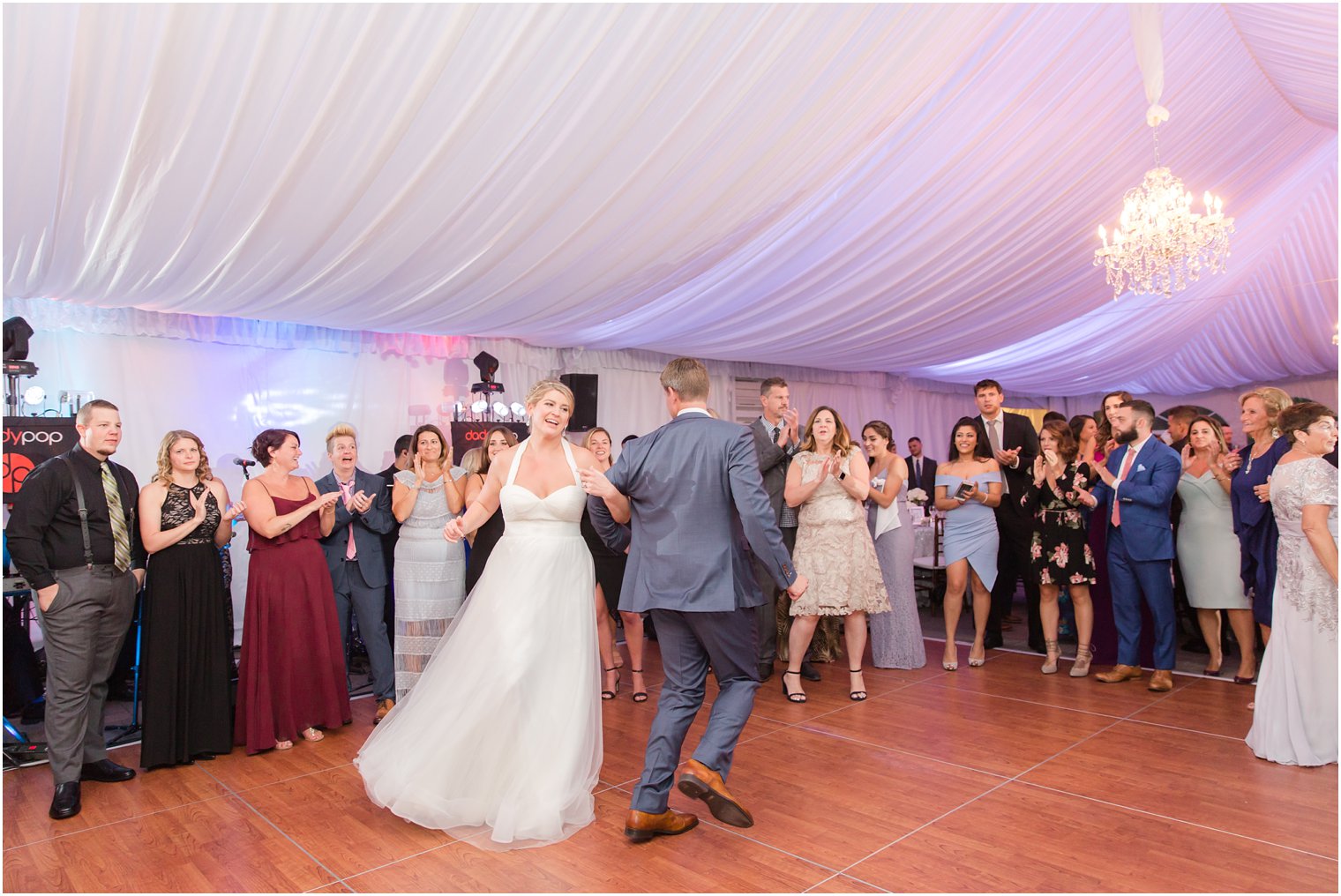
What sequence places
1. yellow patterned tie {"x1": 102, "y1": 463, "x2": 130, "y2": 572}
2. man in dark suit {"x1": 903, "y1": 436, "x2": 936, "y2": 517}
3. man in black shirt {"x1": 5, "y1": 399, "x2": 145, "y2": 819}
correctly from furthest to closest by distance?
man in dark suit {"x1": 903, "y1": 436, "x2": 936, "y2": 517} < yellow patterned tie {"x1": 102, "y1": 463, "x2": 130, "y2": 572} < man in black shirt {"x1": 5, "y1": 399, "x2": 145, "y2": 819}

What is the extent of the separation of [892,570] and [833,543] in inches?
30.5

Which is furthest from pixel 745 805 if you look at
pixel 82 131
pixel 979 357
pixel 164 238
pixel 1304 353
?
pixel 1304 353

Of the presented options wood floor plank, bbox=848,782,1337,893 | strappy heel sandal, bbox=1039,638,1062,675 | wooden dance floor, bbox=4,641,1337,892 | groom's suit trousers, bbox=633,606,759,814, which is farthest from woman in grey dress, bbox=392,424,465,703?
strappy heel sandal, bbox=1039,638,1062,675

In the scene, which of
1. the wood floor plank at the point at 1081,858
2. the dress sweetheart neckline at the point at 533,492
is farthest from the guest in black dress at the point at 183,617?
the wood floor plank at the point at 1081,858

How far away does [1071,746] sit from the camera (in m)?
3.91

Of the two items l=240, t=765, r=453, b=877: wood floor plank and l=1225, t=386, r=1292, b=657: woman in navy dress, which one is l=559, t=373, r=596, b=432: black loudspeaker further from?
l=1225, t=386, r=1292, b=657: woman in navy dress

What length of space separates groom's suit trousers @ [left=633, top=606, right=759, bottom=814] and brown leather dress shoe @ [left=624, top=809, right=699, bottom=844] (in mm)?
38

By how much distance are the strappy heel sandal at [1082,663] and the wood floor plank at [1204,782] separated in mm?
1089

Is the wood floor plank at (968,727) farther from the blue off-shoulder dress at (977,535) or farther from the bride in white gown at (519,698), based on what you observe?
the bride in white gown at (519,698)

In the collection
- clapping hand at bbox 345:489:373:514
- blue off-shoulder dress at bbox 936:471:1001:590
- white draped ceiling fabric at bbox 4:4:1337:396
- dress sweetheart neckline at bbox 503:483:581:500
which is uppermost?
white draped ceiling fabric at bbox 4:4:1337:396

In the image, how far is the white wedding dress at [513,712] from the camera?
3.07 metres

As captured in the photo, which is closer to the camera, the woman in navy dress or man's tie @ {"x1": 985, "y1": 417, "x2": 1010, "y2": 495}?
the woman in navy dress

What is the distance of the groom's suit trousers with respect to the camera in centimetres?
302

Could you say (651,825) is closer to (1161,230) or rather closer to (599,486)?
(599,486)
